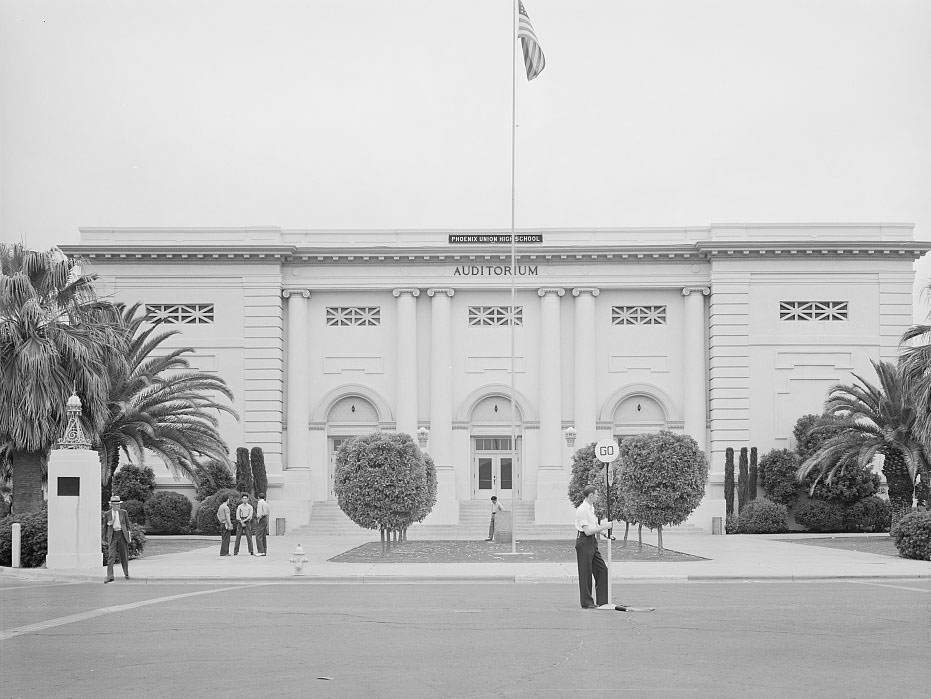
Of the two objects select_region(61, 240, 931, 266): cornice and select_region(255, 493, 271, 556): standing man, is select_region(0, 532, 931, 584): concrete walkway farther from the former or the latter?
select_region(61, 240, 931, 266): cornice

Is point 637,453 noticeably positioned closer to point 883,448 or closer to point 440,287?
point 883,448

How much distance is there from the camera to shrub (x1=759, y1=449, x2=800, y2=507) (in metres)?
44.0

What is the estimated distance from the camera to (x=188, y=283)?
47719 millimetres

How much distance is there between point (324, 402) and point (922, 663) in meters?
38.3

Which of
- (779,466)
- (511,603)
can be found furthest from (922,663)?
(779,466)

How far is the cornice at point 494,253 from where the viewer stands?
4672 centimetres

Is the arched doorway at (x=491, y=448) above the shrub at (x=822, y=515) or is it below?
above

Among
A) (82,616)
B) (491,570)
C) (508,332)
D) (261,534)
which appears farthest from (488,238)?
(82,616)

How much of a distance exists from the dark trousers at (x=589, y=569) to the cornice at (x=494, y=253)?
31291 mm

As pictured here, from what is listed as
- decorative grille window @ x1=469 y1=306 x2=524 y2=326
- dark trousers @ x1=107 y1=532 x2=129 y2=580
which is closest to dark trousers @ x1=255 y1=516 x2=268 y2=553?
dark trousers @ x1=107 y1=532 x2=129 y2=580

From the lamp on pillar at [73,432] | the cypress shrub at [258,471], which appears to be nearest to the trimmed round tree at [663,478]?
the lamp on pillar at [73,432]

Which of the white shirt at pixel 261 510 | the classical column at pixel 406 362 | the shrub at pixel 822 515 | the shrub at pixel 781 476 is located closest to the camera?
the white shirt at pixel 261 510

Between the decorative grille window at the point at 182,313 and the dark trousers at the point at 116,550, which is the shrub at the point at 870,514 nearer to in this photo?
the decorative grille window at the point at 182,313

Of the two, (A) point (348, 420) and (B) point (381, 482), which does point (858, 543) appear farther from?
(A) point (348, 420)
